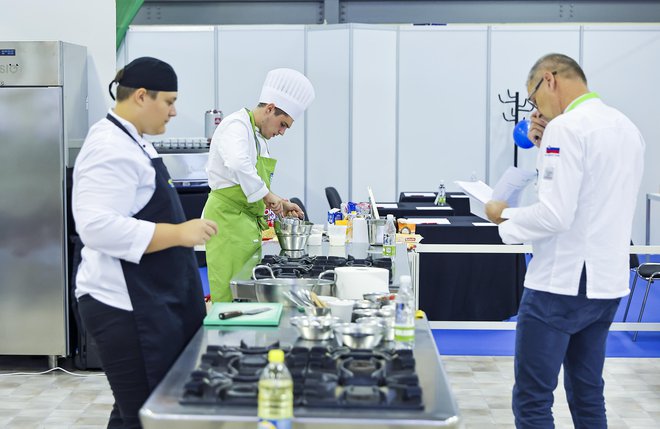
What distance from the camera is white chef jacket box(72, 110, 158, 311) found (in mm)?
2154

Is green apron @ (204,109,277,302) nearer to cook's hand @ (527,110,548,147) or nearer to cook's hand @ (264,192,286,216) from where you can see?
cook's hand @ (264,192,286,216)

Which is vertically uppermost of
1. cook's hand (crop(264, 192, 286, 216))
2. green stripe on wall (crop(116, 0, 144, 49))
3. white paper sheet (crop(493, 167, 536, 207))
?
green stripe on wall (crop(116, 0, 144, 49))

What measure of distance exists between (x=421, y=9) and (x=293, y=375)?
9.13 meters

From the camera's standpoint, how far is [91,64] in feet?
16.4

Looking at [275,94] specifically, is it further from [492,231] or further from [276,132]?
[492,231]

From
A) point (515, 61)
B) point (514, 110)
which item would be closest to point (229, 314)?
point (514, 110)

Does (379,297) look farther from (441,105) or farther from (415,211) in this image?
(441,105)

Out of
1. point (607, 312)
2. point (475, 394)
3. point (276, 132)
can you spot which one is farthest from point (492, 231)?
point (607, 312)

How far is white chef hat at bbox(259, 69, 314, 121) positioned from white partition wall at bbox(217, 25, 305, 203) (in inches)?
204

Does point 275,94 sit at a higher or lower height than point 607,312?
higher

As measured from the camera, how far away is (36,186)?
15.4 ft

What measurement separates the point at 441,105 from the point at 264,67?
1933 mm

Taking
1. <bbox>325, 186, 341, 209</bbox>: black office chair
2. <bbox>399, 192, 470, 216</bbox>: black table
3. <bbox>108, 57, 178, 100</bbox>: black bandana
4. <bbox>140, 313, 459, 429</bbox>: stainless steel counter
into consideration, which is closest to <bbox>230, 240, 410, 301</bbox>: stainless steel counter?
<bbox>108, 57, 178, 100</bbox>: black bandana

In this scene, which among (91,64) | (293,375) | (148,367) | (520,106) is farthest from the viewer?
(520,106)
